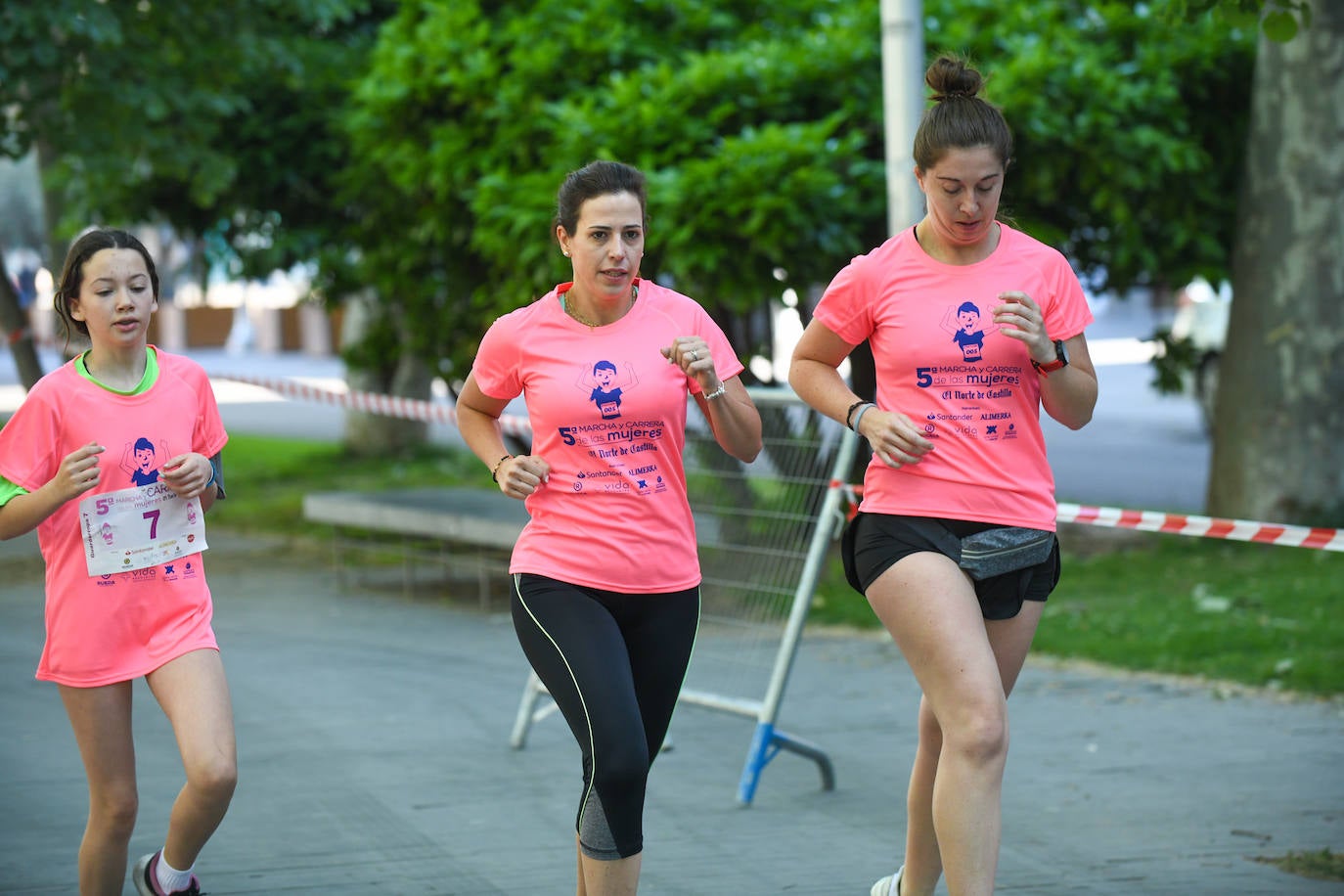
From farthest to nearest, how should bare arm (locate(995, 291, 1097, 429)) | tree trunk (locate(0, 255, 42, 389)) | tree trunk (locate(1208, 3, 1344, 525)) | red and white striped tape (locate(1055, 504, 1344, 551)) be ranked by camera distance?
1. tree trunk (locate(0, 255, 42, 389))
2. tree trunk (locate(1208, 3, 1344, 525))
3. red and white striped tape (locate(1055, 504, 1344, 551))
4. bare arm (locate(995, 291, 1097, 429))

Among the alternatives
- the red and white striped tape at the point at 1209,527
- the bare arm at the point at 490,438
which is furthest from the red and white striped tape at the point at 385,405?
the bare arm at the point at 490,438

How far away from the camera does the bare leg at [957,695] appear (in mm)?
3791

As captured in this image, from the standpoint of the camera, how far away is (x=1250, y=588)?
8.82m

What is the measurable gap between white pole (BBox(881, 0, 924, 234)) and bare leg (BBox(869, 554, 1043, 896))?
128 inches

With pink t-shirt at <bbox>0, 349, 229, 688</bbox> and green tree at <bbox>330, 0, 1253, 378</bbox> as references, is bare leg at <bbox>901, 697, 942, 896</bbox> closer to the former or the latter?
pink t-shirt at <bbox>0, 349, 229, 688</bbox>

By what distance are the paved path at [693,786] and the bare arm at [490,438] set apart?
137 cm

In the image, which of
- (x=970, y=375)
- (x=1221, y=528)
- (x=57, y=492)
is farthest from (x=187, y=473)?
(x=1221, y=528)

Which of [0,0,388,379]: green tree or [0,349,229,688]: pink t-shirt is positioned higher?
[0,0,388,379]: green tree

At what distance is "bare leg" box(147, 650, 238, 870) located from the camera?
155 inches

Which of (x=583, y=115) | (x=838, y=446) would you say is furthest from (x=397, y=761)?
(x=583, y=115)

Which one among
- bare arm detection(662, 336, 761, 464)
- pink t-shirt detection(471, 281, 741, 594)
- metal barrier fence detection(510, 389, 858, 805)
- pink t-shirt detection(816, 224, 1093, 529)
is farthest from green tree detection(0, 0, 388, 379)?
pink t-shirt detection(816, 224, 1093, 529)

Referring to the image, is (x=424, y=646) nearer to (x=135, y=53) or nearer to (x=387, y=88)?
(x=387, y=88)

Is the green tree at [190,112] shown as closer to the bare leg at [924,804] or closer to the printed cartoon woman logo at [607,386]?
the printed cartoon woman logo at [607,386]

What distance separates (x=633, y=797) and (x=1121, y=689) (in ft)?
13.5
